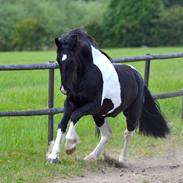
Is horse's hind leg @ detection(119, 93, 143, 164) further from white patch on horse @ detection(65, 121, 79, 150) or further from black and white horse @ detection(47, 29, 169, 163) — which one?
white patch on horse @ detection(65, 121, 79, 150)

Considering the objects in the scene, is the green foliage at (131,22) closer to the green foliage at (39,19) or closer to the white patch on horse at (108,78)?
the green foliage at (39,19)

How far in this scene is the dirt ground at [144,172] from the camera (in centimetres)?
643

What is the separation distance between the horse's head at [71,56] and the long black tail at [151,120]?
5.19 feet

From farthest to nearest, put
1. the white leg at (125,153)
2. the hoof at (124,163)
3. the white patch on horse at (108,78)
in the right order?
1. the white leg at (125,153)
2. the hoof at (124,163)
3. the white patch on horse at (108,78)

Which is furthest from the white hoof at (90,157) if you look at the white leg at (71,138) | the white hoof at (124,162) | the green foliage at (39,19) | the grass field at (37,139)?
the green foliage at (39,19)

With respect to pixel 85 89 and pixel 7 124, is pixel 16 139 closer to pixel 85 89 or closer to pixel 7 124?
pixel 7 124

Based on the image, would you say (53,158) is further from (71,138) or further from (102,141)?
(102,141)

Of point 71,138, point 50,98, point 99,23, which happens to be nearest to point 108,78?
point 71,138

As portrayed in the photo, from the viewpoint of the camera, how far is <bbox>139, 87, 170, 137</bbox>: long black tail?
26.0 ft

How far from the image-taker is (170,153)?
8.28 metres

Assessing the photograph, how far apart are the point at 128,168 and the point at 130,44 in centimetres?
5445

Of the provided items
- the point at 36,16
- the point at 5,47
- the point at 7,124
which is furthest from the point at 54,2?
the point at 7,124

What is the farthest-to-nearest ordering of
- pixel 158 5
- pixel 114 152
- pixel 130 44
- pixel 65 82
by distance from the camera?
pixel 158 5 < pixel 130 44 < pixel 114 152 < pixel 65 82

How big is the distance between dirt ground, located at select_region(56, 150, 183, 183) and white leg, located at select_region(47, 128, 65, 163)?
17.1 inches
